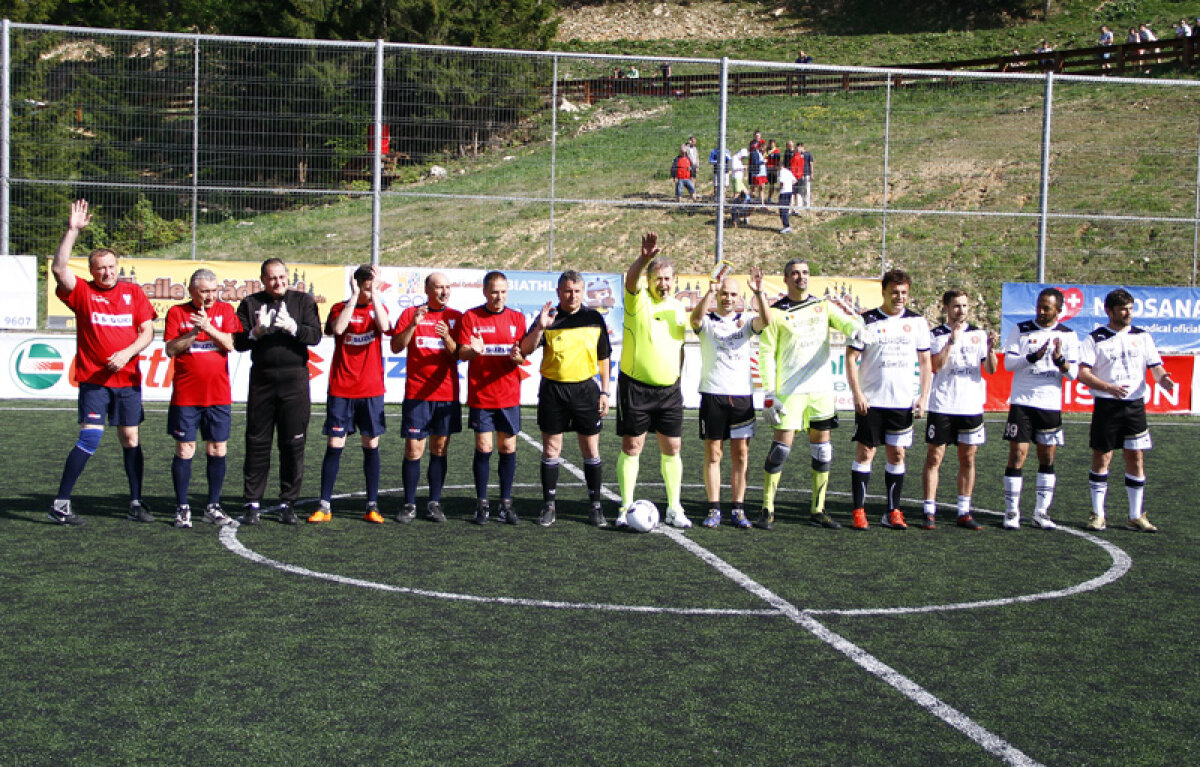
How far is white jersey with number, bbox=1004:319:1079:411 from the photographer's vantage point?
32.6 feet

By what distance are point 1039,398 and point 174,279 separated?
1274 centimetres

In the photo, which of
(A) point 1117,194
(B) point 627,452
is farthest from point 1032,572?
(A) point 1117,194

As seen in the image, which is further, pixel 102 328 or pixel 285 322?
pixel 102 328

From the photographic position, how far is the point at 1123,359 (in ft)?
32.9

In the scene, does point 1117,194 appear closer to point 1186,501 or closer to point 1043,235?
point 1043,235

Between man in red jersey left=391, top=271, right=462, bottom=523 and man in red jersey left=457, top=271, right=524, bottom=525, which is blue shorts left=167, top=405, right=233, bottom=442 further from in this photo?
man in red jersey left=457, top=271, right=524, bottom=525

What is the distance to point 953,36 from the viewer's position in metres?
62.8

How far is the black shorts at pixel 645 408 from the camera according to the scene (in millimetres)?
9500

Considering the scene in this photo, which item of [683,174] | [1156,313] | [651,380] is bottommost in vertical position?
[651,380]

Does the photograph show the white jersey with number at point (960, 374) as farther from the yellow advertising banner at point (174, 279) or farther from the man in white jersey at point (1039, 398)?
the yellow advertising banner at point (174, 279)

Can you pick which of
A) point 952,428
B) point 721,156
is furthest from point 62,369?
point 952,428

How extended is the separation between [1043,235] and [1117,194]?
14.2 m

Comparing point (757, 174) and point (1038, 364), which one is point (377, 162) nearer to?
point (757, 174)

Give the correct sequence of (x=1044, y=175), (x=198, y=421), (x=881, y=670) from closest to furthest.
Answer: (x=881, y=670) → (x=198, y=421) → (x=1044, y=175)
